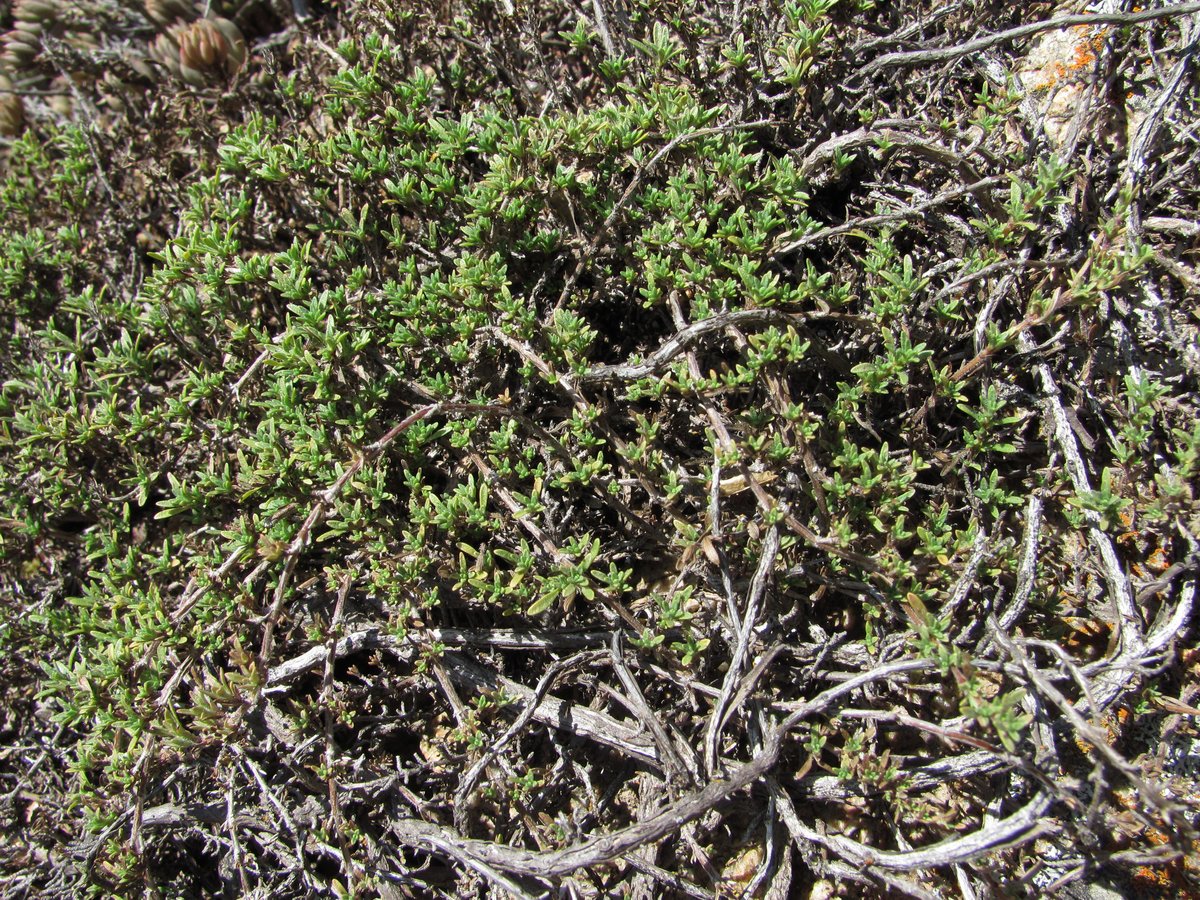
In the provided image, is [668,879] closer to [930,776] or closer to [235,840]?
[930,776]

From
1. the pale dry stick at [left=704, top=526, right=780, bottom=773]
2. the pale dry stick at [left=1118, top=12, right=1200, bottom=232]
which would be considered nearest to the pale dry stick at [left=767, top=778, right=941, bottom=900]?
the pale dry stick at [left=704, top=526, right=780, bottom=773]

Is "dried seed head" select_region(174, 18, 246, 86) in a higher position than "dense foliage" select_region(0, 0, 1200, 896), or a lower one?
higher

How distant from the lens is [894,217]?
2646 mm

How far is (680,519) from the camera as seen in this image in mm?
2574

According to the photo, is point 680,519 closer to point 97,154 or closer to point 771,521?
point 771,521

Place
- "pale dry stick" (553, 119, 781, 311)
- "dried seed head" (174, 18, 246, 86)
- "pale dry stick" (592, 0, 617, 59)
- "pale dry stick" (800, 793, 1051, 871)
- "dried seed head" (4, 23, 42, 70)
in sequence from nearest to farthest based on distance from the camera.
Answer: "pale dry stick" (800, 793, 1051, 871)
"pale dry stick" (553, 119, 781, 311)
"pale dry stick" (592, 0, 617, 59)
"dried seed head" (174, 18, 246, 86)
"dried seed head" (4, 23, 42, 70)

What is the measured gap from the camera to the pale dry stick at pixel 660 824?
2.18 m

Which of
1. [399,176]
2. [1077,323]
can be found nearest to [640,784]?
[1077,323]

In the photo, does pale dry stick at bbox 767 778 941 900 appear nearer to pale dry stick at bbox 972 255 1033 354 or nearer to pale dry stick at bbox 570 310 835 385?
pale dry stick at bbox 570 310 835 385

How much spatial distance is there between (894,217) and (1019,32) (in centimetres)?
66

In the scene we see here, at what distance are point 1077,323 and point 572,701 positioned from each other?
1910mm

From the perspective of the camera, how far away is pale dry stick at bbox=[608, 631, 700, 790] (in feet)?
7.63

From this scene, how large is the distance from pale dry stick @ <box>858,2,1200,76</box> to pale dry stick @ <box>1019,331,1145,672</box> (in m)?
0.92

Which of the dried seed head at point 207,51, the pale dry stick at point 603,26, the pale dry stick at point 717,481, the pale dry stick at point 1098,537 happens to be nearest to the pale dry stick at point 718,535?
the pale dry stick at point 717,481
